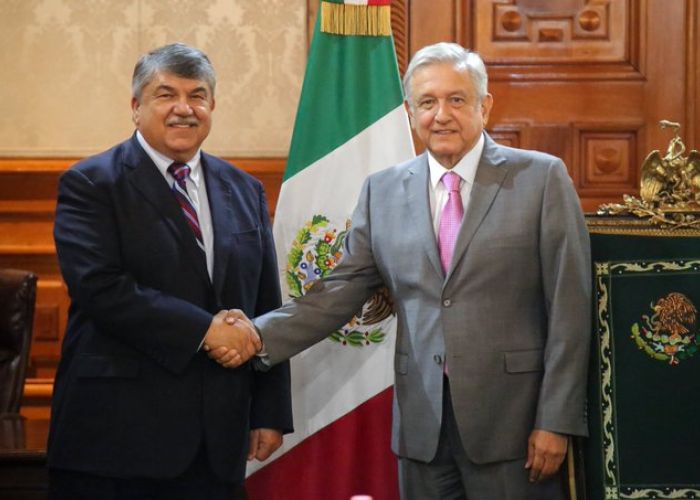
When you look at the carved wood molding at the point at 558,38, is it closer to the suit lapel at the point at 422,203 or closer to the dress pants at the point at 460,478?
the suit lapel at the point at 422,203

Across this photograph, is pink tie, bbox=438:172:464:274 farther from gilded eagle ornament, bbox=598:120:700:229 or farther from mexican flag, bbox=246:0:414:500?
mexican flag, bbox=246:0:414:500

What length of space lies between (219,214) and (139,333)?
37 centimetres

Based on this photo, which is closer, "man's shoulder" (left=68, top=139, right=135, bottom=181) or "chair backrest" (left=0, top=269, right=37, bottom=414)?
"man's shoulder" (left=68, top=139, right=135, bottom=181)

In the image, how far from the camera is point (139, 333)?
2.42 m

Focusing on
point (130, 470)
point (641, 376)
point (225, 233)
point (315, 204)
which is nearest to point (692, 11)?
point (315, 204)

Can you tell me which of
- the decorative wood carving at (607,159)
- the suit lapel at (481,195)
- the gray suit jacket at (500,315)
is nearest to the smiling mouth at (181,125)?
the gray suit jacket at (500,315)

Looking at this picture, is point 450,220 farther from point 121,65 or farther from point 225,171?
point 121,65

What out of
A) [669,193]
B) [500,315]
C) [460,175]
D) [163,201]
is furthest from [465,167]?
[163,201]

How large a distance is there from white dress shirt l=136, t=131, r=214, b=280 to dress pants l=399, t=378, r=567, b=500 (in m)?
0.66

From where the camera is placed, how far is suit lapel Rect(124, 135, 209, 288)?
250cm

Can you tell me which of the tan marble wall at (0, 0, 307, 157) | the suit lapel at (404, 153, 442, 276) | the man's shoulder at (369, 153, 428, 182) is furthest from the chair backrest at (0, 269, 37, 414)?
the suit lapel at (404, 153, 442, 276)

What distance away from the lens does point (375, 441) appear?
326 centimetres

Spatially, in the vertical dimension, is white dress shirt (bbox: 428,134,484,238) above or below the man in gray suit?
above

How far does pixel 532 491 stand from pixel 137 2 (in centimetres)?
252
